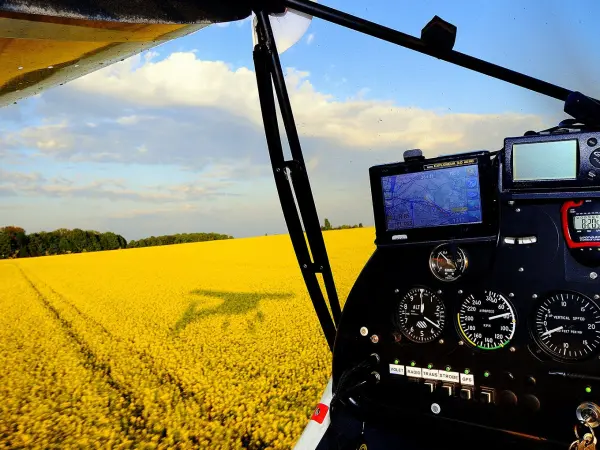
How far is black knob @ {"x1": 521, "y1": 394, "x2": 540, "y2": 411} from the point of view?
2.10m

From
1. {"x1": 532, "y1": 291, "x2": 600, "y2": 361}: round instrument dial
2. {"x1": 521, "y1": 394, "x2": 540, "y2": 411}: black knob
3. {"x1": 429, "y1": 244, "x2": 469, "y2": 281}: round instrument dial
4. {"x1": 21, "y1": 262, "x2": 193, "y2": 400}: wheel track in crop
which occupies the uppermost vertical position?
{"x1": 429, "y1": 244, "x2": 469, "y2": 281}: round instrument dial

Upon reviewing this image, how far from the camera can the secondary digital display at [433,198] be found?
2279 millimetres

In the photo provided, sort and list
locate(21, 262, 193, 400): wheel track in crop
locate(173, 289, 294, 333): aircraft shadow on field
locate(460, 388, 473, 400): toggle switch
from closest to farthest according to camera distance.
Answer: locate(460, 388, 473, 400): toggle switch
locate(21, 262, 193, 400): wheel track in crop
locate(173, 289, 294, 333): aircraft shadow on field

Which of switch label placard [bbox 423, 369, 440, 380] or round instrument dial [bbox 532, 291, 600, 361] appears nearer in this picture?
round instrument dial [bbox 532, 291, 600, 361]

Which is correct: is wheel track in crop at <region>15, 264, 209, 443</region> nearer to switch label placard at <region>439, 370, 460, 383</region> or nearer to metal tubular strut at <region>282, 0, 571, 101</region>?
switch label placard at <region>439, 370, 460, 383</region>

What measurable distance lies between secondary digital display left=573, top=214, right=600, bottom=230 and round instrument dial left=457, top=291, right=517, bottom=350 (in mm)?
433

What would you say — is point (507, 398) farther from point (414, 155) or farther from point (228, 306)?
point (228, 306)

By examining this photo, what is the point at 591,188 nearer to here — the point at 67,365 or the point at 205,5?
the point at 205,5

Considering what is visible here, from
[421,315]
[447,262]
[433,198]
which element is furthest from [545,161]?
[421,315]

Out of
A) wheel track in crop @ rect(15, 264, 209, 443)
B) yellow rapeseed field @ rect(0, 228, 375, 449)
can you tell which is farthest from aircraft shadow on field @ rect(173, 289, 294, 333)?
wheel track in crop @ rect(15, 264, 209, 443)

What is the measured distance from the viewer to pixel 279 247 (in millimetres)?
20375

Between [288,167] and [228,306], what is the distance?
8.59m

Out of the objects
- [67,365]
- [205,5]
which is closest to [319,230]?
[205,5]

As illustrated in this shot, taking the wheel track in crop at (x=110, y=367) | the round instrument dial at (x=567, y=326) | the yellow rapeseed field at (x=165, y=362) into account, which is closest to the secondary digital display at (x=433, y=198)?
the round instrument dial at (x=567, y=326)
